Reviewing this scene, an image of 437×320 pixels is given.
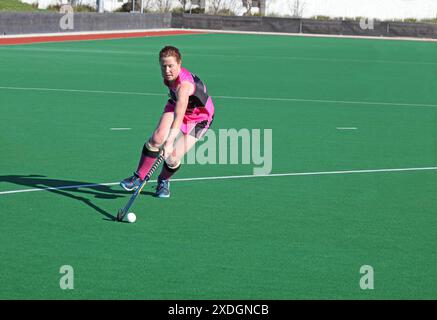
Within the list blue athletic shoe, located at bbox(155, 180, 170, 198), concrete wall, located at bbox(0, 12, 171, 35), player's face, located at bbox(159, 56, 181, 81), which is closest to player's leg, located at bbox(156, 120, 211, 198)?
blue athletic shoe, located at bbox(155, 180, 170, 198)

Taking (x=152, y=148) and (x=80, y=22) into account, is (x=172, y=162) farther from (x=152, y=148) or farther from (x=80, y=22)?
(x=80, y=22)

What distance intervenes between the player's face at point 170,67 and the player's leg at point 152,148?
0.62m

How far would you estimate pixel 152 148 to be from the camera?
9.80 meters

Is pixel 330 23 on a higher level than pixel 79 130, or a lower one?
higher

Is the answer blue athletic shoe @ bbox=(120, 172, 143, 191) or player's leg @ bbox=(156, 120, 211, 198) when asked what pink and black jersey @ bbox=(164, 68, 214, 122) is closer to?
player's leg @ bbox=(156, 120, 211, 198)

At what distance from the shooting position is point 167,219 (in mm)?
9117

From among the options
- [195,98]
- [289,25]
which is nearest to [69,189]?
[195,98]

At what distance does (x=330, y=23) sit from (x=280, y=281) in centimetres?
5375

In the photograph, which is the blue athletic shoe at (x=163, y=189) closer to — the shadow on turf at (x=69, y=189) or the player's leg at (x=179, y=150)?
the player's leg at (x=179, y=150)

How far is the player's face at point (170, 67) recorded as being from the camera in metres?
9.16

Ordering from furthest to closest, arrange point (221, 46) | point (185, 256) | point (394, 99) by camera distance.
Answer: point (221, 46)
point (394, 99)
point (185, 256)

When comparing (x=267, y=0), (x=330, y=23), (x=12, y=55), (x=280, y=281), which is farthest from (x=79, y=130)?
(x=267, y=0)

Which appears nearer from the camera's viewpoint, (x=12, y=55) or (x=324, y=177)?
(x=324, y=177)

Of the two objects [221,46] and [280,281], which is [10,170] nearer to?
[280,281]
